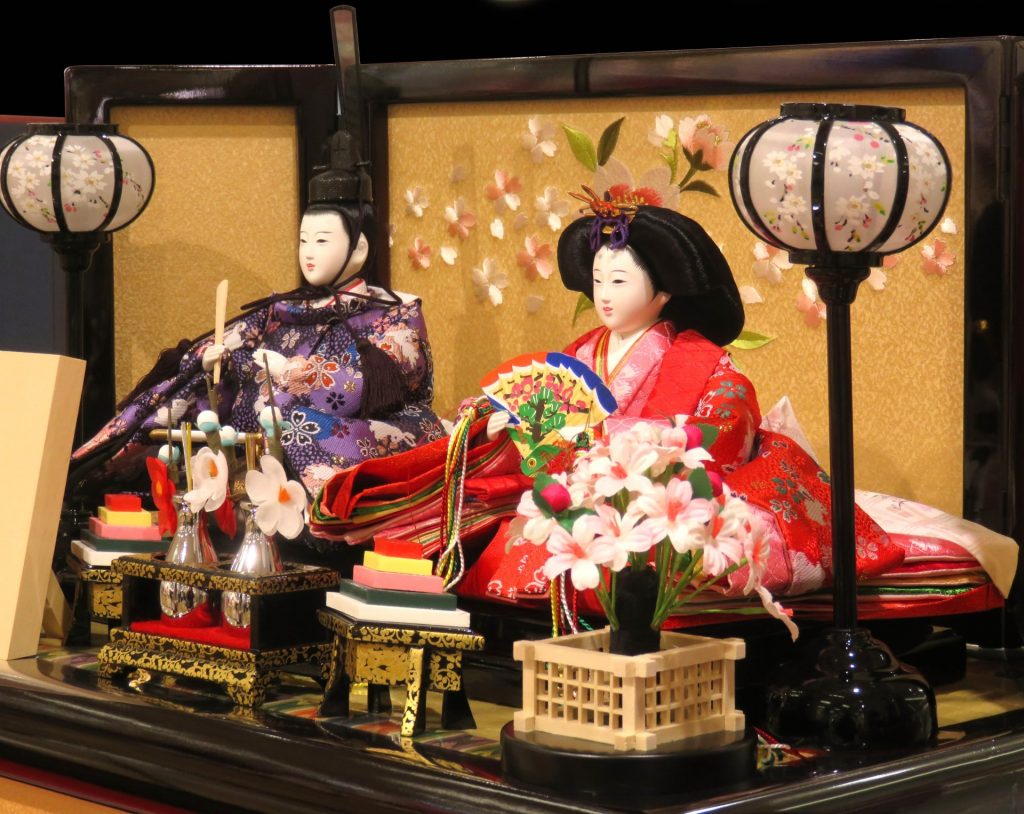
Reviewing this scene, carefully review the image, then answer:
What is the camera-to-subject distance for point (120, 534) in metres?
3.63

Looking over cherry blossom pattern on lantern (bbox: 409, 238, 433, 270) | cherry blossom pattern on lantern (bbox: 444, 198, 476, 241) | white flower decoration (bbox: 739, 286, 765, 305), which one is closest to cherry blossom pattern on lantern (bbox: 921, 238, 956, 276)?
white flower decoration (bbox: 739, 286, 765, 305)

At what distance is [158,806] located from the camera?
A: 2980 mm

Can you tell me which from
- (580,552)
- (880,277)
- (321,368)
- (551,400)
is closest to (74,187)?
(321,368)

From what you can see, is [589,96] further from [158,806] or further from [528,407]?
[158,806]

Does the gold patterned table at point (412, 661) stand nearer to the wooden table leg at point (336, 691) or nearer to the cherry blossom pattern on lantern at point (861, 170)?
the wooden table leg at point (336, 691)

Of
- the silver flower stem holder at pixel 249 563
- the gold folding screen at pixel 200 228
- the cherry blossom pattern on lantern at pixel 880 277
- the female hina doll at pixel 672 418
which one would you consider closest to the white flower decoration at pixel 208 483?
the silver flower stem holder at pixel 249 563

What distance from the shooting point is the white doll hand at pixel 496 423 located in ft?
11.2

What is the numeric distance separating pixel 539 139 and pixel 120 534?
1.39m

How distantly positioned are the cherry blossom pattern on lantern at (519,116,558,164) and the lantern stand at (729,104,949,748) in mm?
1458

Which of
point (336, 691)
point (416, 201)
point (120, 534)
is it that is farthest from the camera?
point (416, 201)

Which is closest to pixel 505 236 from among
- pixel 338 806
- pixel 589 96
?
pixel 589 96

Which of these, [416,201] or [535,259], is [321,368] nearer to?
[535,259]

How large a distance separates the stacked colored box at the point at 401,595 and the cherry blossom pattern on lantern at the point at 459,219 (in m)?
1.64

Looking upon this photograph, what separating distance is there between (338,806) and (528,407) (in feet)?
2.51
